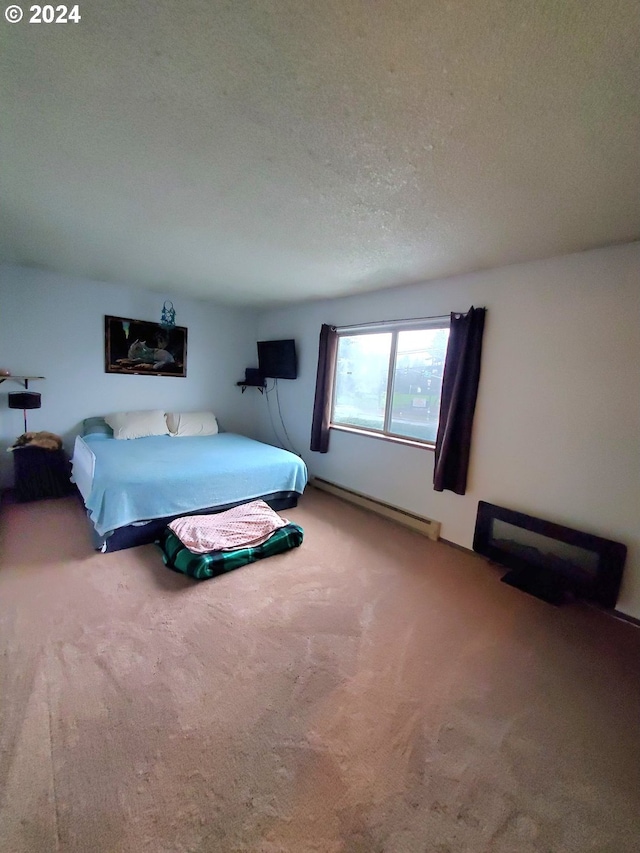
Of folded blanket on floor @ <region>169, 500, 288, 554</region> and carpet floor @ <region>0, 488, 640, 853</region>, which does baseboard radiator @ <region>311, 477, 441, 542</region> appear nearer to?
carpet floor @ <region>0, 488, 640, 853</region>

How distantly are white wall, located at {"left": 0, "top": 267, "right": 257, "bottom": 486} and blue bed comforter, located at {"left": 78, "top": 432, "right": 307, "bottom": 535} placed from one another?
659 mm

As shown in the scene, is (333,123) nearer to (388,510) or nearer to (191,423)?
(388,510)

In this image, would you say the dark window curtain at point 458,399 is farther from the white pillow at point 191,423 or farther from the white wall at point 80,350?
the white wall at point 80,350

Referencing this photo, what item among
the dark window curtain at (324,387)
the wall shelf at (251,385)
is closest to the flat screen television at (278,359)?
the wall shelf at (251,385)

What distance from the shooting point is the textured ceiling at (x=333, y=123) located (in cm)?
90

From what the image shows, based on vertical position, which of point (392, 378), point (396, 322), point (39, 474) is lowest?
point (39, 474)

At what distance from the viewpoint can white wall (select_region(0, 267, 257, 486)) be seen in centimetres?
344

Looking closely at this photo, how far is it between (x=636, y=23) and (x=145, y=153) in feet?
5.55

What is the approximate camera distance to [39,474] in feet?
11.0

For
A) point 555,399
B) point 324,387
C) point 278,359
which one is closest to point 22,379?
point 278,359

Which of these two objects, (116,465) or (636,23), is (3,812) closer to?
(116,465)

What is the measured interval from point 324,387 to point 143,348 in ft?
7.51

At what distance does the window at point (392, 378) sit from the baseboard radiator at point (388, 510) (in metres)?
0.71

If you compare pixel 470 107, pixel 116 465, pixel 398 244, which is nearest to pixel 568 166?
pixel 470 107
